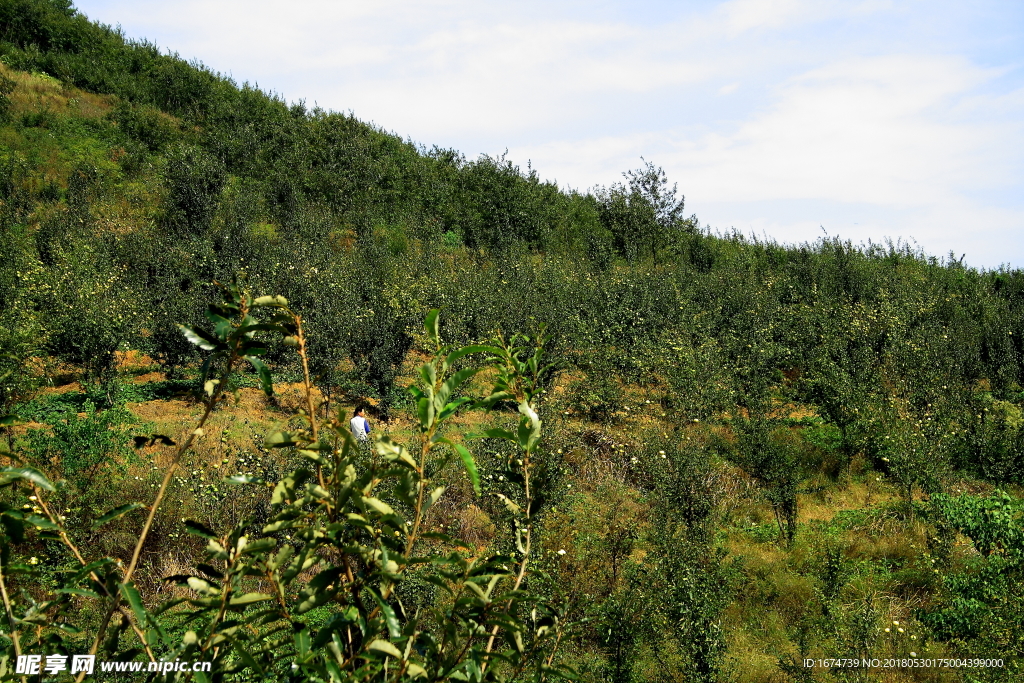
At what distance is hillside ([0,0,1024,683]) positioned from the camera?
1.94m

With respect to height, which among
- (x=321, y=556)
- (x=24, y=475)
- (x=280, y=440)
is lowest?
(x=321, y=556)

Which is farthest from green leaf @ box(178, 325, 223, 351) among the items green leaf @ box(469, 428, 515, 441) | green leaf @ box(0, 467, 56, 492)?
green leaf @ box(469, 428, 515, 441)

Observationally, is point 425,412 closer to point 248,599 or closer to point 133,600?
point 248,599

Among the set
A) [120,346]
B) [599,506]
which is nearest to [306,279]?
[120,346]

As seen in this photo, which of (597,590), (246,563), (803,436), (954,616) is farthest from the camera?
(803,436)

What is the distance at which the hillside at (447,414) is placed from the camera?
1938 millimetres

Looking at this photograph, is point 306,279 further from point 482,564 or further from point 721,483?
point 482,564

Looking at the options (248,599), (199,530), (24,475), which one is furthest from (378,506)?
(24,475)

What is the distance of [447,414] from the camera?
70.0 inches

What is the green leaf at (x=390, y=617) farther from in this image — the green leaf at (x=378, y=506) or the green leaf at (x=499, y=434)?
the green leaf at (x=499, y=434)

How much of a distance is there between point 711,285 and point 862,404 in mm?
10722

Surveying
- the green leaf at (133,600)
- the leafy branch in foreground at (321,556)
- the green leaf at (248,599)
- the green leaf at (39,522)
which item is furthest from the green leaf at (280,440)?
the green leaf at (39,522)

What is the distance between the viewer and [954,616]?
8.16 metres

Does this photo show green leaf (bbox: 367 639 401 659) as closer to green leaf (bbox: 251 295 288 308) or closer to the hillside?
the hillside
